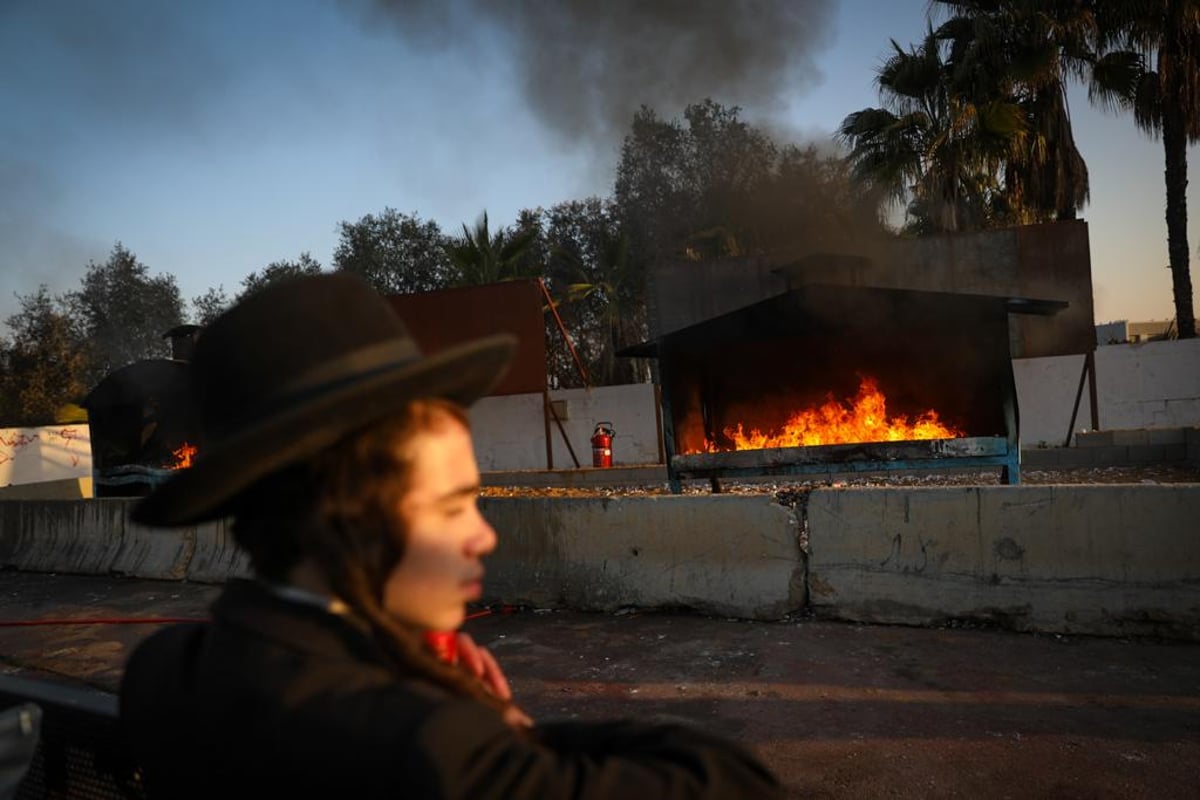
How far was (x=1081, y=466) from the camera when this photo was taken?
39.0 ft

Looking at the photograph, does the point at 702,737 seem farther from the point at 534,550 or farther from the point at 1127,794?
the point at 534,550

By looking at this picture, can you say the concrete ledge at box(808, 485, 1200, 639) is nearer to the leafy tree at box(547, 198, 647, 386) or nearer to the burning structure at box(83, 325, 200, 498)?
the burning structure at box(83, 325, 200, 498)

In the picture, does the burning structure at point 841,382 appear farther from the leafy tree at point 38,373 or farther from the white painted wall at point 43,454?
the leafy tree at point 38,373

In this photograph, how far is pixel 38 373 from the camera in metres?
25.9

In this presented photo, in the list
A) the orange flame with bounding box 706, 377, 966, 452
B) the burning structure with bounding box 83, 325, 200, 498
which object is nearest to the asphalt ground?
the orange flame with bounding box 706, 377, 966, 452

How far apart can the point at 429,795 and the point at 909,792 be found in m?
2.67

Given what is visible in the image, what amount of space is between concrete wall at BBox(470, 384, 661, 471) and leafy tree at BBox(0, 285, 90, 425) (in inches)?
626

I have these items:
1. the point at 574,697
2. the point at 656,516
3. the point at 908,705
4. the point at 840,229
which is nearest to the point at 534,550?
the point at 656,516

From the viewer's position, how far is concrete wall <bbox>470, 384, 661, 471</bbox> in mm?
19828

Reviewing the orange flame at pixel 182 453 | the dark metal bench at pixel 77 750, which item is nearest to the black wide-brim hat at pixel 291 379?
the dark metal bench at pixel 77 750

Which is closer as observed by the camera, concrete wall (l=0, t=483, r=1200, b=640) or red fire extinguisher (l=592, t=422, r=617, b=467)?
concrete wall (l=0, t=483, r=1200, b=640)

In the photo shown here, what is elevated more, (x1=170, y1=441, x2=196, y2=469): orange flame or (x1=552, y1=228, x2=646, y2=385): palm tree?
(x1=552, y1=228, x2=646, y2=385): palm tree

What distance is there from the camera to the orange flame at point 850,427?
8125 millimetres

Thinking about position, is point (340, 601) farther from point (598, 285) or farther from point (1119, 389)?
point (598, 285)
